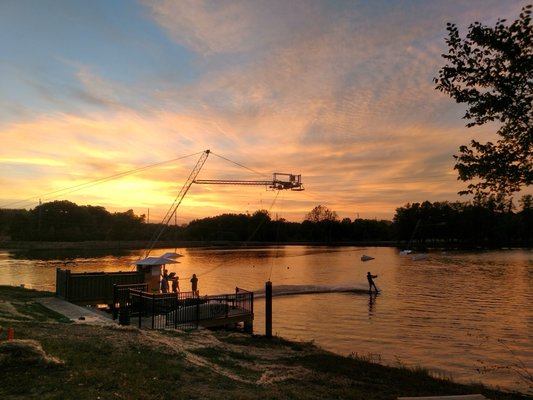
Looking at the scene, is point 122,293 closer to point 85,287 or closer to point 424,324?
point 85,287

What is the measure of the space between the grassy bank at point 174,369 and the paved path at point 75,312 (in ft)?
3.22

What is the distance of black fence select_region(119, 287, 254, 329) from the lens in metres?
19.1

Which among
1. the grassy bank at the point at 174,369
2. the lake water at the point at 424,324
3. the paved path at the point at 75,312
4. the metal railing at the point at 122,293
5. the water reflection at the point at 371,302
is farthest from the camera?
the water reflection at the point at 371,302

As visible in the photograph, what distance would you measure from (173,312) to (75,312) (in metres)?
4.75

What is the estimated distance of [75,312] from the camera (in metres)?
20.2

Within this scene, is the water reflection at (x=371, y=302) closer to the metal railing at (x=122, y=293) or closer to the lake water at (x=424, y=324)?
the lake water at (x=424, y=324)

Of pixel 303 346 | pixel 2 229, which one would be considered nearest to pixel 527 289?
pixel 303 346

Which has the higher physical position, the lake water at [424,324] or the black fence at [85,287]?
the black fence at [85,287]

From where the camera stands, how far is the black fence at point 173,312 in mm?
19094

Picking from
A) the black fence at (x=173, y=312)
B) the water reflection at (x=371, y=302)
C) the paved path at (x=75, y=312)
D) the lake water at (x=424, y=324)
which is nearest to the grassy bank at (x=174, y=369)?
the paved path at (x=75, y=312)

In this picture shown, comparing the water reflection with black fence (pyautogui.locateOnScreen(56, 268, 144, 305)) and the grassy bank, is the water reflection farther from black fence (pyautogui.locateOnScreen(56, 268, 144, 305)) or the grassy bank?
black fence (pyautogui.locateOnScreen(56, 268, 144, 305))

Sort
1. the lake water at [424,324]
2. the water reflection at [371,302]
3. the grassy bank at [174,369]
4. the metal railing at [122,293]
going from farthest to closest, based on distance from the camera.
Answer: the water reflection at [371,302] → the metal railing at [122,293] → the lake water at [424,324] → the grassy bank at [174,369]

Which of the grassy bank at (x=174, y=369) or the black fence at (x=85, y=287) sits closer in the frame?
the grassy bank at (x=174, y=369)

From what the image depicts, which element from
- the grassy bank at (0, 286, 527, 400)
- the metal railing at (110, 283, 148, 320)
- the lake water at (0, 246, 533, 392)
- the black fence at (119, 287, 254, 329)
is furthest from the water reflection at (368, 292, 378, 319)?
the metal railing at (110, 283, 148, 320)
